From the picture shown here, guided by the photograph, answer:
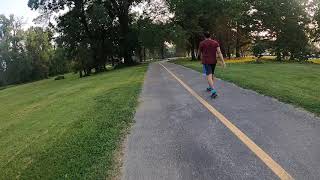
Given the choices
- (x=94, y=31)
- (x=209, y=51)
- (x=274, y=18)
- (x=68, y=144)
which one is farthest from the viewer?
(x=94, y=31)

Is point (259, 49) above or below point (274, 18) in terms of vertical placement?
below

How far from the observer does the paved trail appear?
223 inches

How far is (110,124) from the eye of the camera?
9.70 metres

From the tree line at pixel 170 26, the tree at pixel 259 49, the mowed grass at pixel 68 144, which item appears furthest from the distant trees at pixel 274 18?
the mowed grass at pixel 68 144

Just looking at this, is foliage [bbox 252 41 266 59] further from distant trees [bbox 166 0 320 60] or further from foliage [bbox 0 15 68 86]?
foliage [bbox 0 15 68 86]

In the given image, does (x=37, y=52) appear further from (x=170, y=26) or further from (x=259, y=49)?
(x=259, y=49)

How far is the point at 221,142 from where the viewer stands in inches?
279

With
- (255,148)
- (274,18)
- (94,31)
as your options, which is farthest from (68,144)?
(94,31)

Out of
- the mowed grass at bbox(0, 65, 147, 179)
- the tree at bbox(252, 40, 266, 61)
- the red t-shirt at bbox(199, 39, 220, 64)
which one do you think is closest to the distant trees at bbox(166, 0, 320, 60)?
the tree at bbox(252, 40, 266, 61)

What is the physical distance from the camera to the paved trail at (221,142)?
→ 18.5 ft

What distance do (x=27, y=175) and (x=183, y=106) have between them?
221 inches

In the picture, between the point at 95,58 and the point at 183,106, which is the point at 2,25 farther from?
the point at 183,106

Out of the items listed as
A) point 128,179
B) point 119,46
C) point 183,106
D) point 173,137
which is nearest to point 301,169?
point 128,179

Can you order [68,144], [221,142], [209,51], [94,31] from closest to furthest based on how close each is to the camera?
[221,142] → [68,144] → [209,51] → [94,31]
